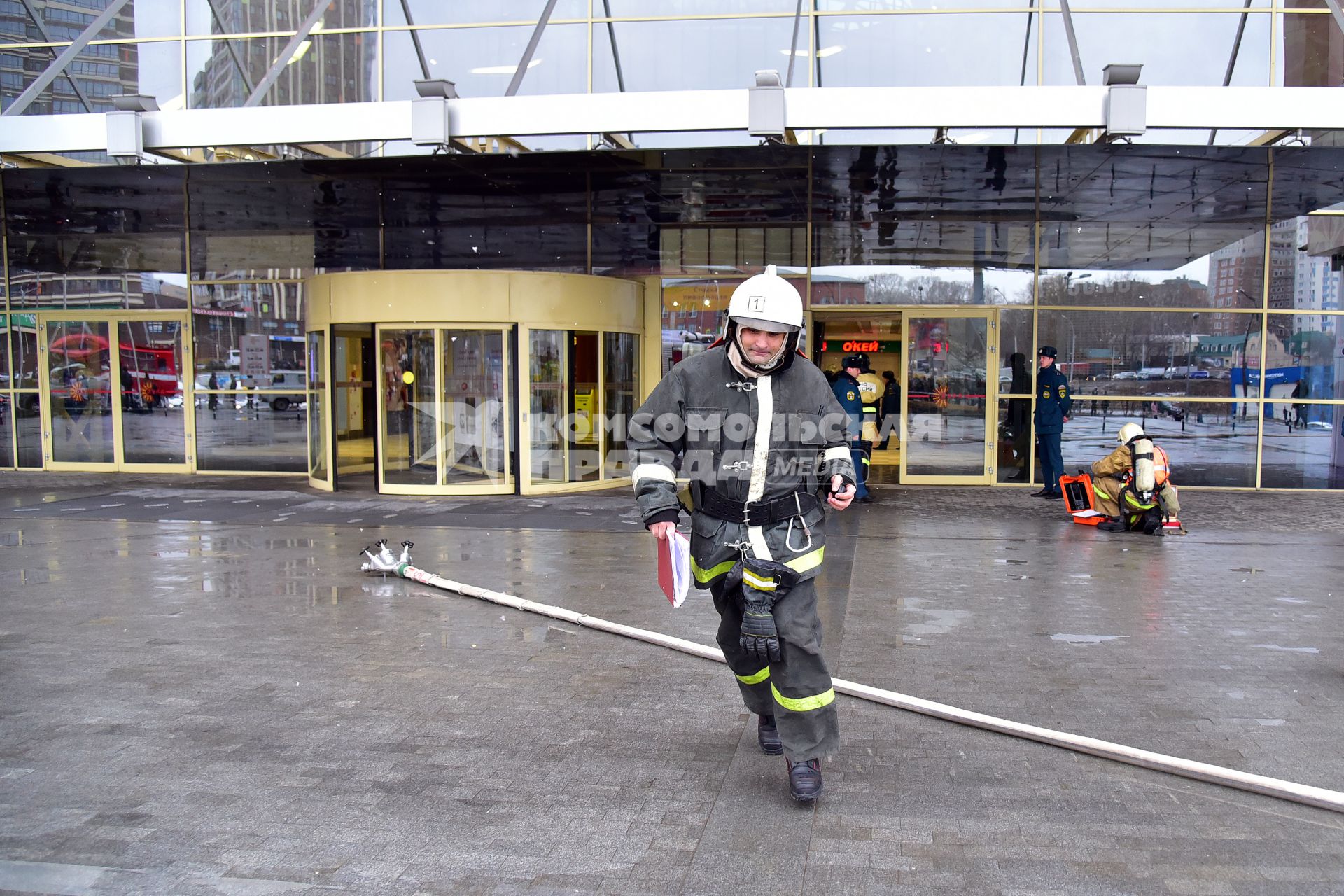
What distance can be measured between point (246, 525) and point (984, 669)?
7725mm

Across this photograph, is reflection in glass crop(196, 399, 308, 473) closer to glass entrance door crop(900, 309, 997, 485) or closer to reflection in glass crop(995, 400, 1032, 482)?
glass entrance door crop(900, 309, 997, 485)

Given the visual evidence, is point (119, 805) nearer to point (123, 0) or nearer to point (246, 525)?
point (246, 525)

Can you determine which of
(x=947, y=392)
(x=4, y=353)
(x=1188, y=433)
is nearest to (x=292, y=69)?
(x=4, y=353)

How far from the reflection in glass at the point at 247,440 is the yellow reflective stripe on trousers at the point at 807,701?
12851mm

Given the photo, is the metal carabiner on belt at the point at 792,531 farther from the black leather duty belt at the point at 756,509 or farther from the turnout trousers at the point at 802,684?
the turnout trousers at the point at 802,684

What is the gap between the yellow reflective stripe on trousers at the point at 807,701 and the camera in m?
3.83

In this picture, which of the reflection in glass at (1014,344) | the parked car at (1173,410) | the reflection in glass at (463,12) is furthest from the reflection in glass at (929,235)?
the reflection in glass at (463,12)

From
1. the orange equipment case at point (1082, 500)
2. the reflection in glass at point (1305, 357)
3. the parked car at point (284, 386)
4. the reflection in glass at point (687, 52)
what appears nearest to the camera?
the orange equipment case at point (1082, 500)

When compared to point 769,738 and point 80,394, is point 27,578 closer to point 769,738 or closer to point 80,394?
point 769,738

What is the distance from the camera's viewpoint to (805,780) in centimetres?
380

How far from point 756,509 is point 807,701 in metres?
0.72

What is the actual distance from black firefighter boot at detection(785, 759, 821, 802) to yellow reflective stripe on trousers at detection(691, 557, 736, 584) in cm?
72

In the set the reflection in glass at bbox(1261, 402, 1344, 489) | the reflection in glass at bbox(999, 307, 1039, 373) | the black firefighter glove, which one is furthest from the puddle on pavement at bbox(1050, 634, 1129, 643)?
the reflection in glass at bbox(1261, 402, 1344, 489)

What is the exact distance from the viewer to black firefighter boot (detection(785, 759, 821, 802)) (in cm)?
379
